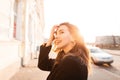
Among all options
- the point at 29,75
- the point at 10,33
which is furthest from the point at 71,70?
the point at 29,75

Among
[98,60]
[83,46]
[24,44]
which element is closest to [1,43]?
[83,46]

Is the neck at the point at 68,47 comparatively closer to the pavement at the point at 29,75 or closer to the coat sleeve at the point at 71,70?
the coat sleeve at the point at 71,70

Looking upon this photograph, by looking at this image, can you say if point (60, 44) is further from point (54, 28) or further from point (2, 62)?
point (2, 62)

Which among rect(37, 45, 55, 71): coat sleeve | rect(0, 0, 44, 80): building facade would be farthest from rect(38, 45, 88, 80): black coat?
rect(0, 0, 44, 80): building facade

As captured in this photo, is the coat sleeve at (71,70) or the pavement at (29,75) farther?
the pavement at (29,75)

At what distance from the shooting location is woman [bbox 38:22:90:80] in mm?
1839

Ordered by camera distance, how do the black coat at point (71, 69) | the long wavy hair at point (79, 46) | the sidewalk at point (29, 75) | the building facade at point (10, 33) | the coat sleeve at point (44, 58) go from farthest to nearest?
the sidewalk at point (29, 75)
the building facade at point (10, 33)
the coat sleeve at point (44, 58)
the long wavy hair at point (79, 46)
the black coat at point (71, 69)

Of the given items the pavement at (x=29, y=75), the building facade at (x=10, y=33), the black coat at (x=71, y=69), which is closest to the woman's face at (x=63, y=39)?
the black coat at (x=71, y=69)

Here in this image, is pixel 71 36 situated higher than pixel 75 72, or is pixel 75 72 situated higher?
pixel 71 36

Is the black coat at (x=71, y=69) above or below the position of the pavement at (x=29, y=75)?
above

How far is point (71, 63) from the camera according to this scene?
6.06 ft

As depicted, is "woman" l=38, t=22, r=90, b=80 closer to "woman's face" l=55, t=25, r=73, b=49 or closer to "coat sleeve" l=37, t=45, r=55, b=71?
"woman's face" l=55, t=25, r=73, b=49

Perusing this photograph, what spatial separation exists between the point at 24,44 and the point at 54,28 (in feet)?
39.5

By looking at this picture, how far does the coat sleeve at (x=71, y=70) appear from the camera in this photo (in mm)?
1830
